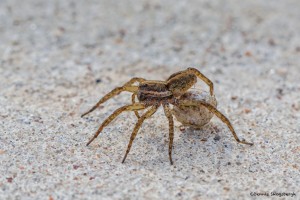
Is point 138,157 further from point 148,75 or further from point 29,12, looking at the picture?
point 29,12

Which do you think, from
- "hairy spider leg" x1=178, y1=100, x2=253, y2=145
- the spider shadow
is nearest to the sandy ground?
the spider shadow

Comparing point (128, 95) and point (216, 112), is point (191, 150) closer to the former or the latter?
point (216, 112)

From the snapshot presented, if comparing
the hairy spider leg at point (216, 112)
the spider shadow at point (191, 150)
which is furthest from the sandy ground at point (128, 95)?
the hairy spider leg at point (216, 112)

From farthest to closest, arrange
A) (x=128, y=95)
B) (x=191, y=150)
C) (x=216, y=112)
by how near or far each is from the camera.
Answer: (x=128, y=95) < (x=191, y=150) < (x=216, y=112)

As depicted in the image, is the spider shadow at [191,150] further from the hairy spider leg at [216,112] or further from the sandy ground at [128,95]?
the hairy spider leg at [216,112]

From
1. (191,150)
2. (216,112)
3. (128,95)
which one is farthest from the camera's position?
(128,95)

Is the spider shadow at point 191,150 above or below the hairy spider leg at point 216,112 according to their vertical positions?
below

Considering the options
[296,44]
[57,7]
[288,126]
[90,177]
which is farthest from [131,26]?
[90,177]

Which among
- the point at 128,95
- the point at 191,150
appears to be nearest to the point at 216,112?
the point at 191,150
